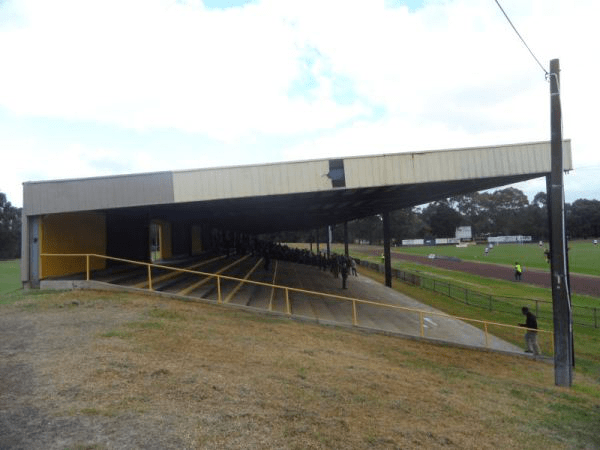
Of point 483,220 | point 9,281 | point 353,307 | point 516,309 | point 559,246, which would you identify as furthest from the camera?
point 483,220

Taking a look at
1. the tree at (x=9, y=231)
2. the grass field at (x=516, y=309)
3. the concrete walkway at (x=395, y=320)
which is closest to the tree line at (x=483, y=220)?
the tree at (x=9, y=231)

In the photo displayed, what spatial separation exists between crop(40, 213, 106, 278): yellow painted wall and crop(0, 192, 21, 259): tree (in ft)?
225

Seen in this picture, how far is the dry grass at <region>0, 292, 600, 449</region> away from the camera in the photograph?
203 inches

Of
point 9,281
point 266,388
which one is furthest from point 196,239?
point 266,388

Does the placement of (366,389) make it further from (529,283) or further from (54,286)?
(529,283)

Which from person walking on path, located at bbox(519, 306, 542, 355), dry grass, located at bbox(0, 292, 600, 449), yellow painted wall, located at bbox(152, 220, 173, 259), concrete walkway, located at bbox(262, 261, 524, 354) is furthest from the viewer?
yellow painted wall, located at bbox(152, 220, 173, 259)

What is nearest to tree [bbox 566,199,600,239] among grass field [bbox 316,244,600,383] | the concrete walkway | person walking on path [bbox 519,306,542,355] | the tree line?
the tree line

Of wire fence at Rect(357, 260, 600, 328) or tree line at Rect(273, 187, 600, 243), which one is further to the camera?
tree line at Rect(273, 187, 600, 243)

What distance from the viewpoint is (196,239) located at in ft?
116

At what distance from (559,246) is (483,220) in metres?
142

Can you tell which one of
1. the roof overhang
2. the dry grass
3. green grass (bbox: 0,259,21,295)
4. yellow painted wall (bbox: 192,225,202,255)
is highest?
the roof overhang

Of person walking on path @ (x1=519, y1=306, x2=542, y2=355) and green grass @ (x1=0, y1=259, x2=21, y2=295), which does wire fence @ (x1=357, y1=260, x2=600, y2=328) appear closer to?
person walking on path @ (x1=519, y1=306, x2=542, y2=355)

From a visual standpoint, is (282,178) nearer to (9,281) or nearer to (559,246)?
(559,246)

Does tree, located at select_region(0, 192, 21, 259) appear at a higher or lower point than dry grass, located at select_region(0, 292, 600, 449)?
higher
